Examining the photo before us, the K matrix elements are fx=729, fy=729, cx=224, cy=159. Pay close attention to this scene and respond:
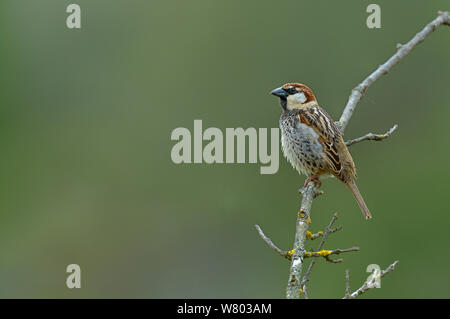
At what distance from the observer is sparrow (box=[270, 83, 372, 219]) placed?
682cm

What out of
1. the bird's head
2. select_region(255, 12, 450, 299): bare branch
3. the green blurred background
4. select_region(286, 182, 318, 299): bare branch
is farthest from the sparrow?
the green blurred background

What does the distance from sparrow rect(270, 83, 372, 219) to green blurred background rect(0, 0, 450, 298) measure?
3753 millimetres

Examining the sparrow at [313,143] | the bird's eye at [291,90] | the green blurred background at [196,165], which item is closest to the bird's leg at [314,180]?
the sparrow at [313,143]

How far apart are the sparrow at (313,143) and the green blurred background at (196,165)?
375 cm

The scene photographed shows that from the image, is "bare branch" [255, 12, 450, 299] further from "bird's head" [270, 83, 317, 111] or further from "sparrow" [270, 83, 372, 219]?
"bird's head" [270, 83, 317, 111]

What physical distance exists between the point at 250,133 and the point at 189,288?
258cm

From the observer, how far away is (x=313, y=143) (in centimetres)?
691

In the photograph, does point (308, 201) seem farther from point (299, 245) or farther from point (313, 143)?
point (313, 143)

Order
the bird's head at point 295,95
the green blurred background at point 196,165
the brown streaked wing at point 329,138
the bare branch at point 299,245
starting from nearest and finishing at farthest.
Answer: the bare branch at point 299,245, the brown streaked wing at point 329,138, the bird's head at point 295,95, the green blurred background at point 196,165

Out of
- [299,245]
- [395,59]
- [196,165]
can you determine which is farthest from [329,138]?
[196,165]

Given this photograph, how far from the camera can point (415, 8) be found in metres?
12.1

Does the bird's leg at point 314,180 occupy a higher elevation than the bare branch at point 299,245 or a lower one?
higher

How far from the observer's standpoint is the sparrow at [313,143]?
6.82 m

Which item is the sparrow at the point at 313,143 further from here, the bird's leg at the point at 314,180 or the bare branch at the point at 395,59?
the bare branch at the point at 395,59
